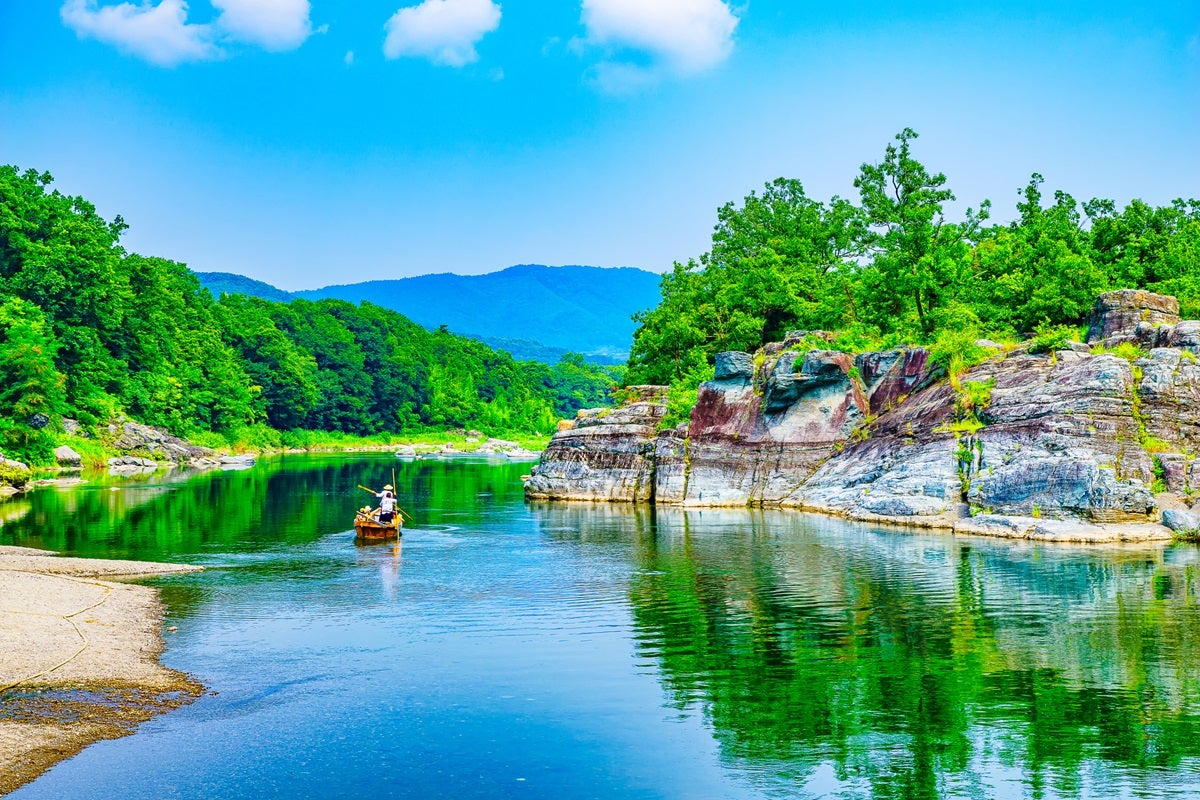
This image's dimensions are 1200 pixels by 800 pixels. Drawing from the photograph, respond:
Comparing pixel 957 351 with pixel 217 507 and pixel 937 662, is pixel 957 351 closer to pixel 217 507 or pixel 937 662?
pixel 937 662

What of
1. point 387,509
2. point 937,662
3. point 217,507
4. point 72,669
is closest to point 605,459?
point 387,509

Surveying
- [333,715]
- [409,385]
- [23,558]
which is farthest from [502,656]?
[409,385]

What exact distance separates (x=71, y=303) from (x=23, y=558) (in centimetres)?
7444

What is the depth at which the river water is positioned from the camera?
15938mm

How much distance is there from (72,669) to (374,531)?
23953 mm

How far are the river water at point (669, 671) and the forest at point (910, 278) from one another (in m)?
22.9

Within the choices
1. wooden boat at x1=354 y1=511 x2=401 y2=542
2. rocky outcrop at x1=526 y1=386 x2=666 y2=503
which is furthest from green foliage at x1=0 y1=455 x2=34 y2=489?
wooden boat at x1=354 y1=511 x2=401 y2=542

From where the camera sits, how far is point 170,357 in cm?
12619

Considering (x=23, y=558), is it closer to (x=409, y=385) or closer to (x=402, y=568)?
(x=402, y=568)

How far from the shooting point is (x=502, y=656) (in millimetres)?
23906

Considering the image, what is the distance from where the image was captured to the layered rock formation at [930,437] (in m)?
43.1

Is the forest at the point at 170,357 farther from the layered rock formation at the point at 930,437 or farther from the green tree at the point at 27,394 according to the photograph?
the layered rock formation at the point at 930,437

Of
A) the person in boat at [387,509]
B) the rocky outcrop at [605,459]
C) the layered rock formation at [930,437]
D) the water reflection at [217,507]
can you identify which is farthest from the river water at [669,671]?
the rocky outcrop at [605,459]

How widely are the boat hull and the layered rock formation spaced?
21.3 meters
